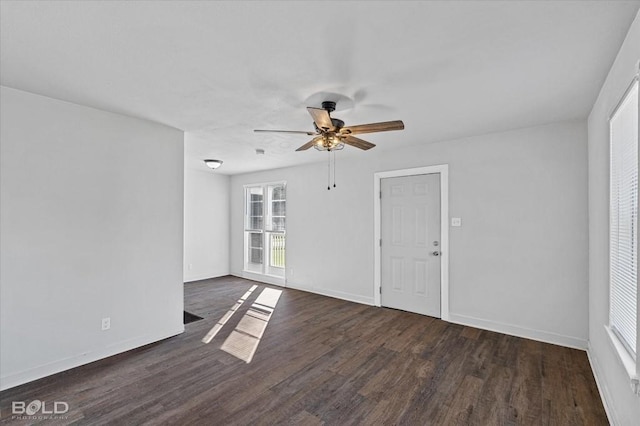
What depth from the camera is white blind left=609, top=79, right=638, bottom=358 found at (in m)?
1.70

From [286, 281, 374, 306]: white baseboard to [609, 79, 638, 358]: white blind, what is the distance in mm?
3076

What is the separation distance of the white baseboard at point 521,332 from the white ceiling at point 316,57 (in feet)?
7.77

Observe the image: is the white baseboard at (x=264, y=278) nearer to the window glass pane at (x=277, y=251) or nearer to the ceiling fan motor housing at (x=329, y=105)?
the window glass pane at (x=277, y=251)

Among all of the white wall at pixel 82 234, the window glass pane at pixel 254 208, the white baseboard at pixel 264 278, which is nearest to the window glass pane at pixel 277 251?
the white baseboard at pixel 264 278

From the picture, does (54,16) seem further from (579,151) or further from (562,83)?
(579,151)

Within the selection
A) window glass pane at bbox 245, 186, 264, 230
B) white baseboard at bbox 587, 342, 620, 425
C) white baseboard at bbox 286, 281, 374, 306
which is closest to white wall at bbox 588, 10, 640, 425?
white baseboard at bbox 587, 342, 620, 425

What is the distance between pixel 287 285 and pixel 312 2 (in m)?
5.18

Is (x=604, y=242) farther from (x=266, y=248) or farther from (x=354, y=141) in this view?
(x=266, y=248)

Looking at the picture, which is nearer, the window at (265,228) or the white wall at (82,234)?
the white wall at (82,234)

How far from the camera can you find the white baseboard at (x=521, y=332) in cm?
316

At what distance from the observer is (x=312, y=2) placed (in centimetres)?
147

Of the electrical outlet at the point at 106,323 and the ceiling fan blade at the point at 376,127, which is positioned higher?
the ceiling fan blade at the point at 376,127

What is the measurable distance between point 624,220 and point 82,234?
14.2 ft

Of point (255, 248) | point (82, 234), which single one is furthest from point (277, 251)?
point (82, 234)
